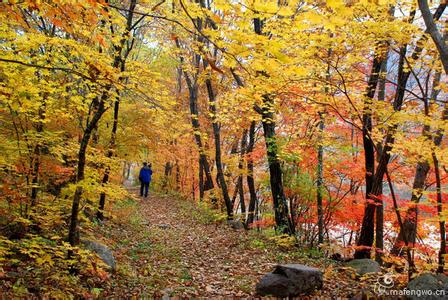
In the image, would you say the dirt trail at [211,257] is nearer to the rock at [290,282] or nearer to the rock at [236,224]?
the rock at [236,224]

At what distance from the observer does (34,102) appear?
6.11 m

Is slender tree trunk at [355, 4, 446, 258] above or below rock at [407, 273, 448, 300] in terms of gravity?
above

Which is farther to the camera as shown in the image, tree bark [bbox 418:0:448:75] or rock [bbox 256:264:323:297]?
rock [bbox 256:264:323:297]

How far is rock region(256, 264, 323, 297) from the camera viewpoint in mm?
A: 5707

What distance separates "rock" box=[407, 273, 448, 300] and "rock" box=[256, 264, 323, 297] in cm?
157

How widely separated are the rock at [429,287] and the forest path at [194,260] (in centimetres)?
123

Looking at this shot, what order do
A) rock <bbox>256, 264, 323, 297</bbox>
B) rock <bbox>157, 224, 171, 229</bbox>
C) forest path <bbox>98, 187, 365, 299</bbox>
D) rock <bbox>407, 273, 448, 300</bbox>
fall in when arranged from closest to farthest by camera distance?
rock <bbox>407, 273, 448, 300</bbox>
rock <bbox>256, 264, 323, 297</bbox>
forest path <bbox>98, 187, 365, 299</bbox>
rock <bbox>157, 224, 171, 229</bbox>

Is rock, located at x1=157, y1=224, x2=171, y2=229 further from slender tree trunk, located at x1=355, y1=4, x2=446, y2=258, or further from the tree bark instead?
the tree bark

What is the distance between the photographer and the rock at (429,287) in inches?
185

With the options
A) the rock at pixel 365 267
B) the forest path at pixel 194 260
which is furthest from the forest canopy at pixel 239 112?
the forest path at pixel 194 260

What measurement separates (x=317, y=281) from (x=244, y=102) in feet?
18.2


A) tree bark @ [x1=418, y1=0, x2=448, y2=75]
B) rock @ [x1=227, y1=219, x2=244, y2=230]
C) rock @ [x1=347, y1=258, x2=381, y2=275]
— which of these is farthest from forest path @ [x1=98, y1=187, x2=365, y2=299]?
tree bark @ [x1=418, y1=0, x2=448, y2=75]

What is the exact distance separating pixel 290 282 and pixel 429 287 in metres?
2.14

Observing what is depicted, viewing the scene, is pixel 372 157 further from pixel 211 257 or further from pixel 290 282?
pixel 211 257
